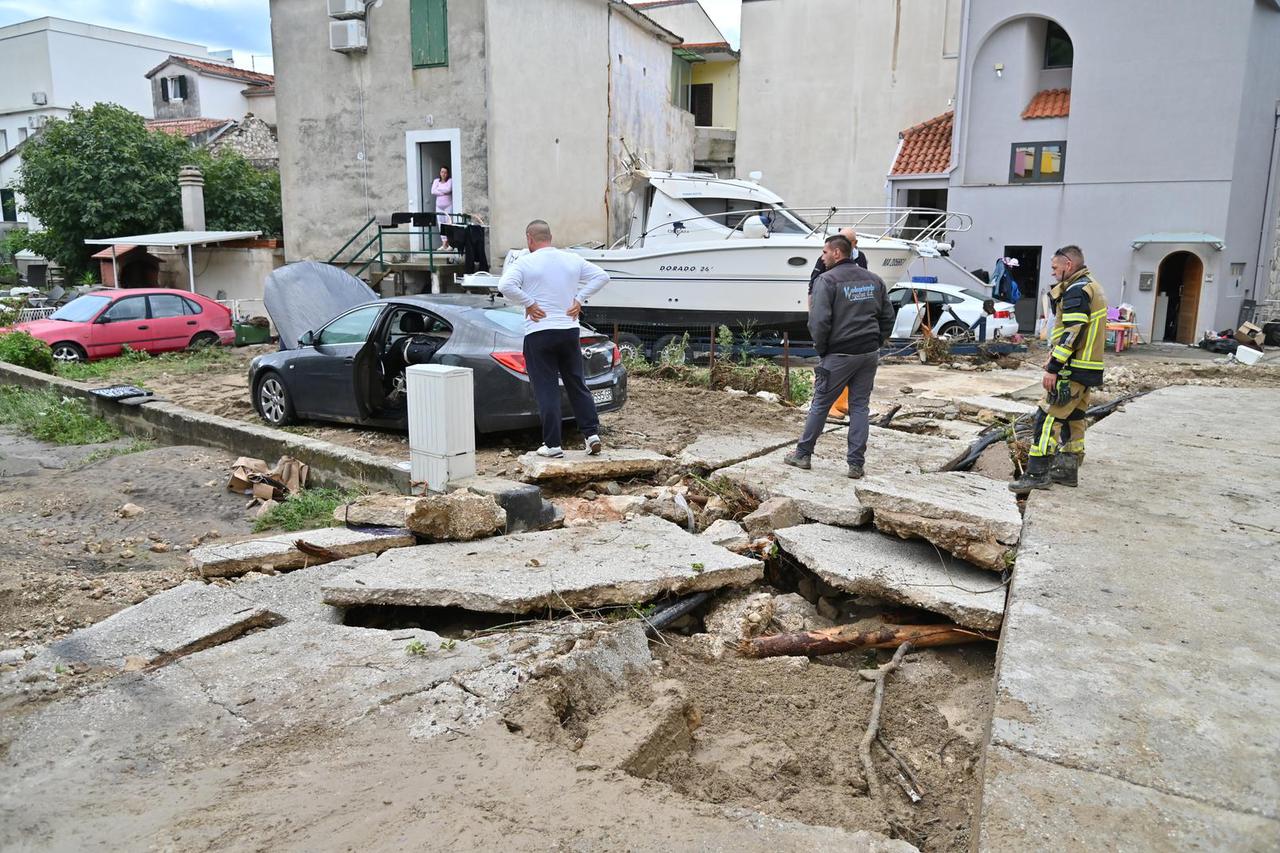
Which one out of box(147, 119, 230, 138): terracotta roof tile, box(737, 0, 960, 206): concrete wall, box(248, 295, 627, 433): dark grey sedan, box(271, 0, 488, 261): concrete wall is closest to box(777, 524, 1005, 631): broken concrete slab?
box(248, 295, 627, 433): dark grey sedan

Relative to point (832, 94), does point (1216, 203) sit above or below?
below

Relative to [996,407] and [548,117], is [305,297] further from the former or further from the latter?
[548,117]

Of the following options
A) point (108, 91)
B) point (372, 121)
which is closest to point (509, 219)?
point (372, 121)

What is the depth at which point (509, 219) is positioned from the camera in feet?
60.5

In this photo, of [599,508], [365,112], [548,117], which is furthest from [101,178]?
[599,508]

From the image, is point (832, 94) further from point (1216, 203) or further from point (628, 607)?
point (628, 607)

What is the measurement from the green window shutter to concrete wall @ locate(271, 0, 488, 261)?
0.48 feet

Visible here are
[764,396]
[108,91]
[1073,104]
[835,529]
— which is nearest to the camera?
[835,529]

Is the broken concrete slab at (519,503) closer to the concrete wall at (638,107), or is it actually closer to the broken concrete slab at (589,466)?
the broken concrete slab at (589,466)

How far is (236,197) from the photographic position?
1068 inches

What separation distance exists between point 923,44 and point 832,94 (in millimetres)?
2473

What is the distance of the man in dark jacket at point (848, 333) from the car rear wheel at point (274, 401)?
5.31 meters

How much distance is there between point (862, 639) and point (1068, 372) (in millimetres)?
2942

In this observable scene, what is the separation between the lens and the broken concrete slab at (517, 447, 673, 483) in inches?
253
